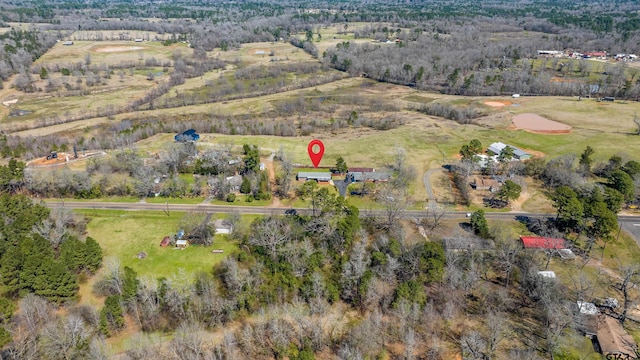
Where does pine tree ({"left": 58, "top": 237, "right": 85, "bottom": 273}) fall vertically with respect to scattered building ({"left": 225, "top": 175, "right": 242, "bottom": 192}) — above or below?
above

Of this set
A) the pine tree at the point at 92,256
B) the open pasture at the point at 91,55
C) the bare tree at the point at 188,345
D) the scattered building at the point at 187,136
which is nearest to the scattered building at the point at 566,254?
the bare tree at the point at 188,345

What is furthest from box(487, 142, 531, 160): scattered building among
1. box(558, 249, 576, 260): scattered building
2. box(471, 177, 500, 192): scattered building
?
box(558, 249, 576, 260): scattered building

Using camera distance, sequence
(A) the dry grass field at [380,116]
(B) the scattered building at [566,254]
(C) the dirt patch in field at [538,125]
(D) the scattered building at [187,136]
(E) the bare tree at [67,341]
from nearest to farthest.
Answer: (E) the bare tree at [67,341], (B) the scattered building at [566,254], (A) the dry grass field at [380,116], (D) the scattered building at [187,136], (C) the dirt patch in field at [538,125]

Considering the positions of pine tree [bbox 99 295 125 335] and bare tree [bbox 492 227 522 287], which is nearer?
pine tree [bbox 99 295 125 335]

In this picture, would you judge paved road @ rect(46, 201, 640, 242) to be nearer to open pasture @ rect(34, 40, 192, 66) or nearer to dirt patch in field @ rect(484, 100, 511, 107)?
dirt patch in field @ rect(484, 100, 511, 107)

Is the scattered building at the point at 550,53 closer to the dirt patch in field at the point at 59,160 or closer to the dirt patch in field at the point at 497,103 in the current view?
the dirt patch in field at the point at 497,103

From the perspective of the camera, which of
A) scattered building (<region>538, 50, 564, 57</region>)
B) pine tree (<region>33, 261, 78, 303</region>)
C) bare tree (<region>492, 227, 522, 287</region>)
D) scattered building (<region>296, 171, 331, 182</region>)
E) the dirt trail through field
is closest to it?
pine tree (<region>33, 261, 78, 303</region>)

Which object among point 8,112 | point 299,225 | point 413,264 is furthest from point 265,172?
point 8,112
